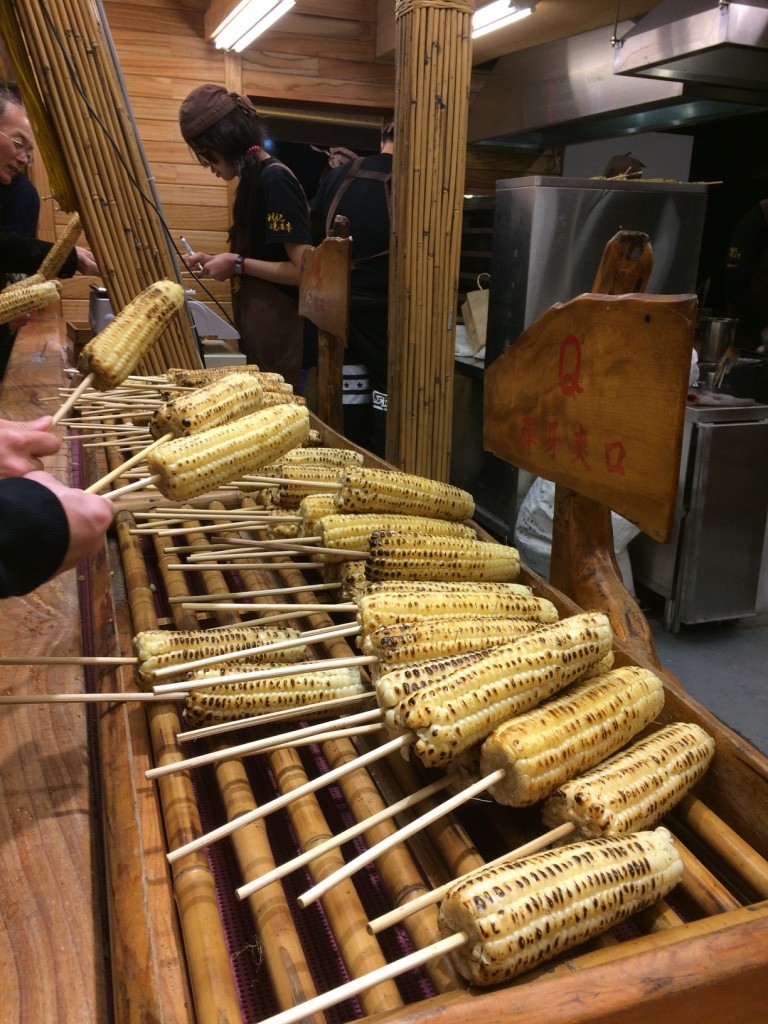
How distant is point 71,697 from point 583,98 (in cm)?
734

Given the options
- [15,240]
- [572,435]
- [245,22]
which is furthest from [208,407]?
[245,22]

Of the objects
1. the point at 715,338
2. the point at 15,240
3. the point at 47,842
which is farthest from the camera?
the point at 715,338

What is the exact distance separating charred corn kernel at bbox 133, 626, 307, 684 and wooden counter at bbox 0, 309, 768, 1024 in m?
0.09

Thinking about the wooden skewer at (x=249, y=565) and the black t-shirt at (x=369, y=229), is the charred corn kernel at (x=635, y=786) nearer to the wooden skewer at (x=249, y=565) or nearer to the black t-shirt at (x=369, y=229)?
the wooden skewer at (x=249, y=565)

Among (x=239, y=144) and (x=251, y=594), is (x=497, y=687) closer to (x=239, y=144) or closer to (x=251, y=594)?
(x=251, y=594)

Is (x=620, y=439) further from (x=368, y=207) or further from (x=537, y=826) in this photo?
Answer: (x=368, y=207)

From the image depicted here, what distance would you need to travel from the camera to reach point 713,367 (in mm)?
5184

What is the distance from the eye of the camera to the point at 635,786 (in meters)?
A: 1.16

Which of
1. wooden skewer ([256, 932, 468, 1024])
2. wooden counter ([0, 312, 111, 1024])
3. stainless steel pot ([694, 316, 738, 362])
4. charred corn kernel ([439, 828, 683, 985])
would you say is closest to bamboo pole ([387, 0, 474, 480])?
stainless steel pot ([694, 316, 738, 362])

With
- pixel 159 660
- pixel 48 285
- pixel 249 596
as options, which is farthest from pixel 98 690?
pixel 48 285

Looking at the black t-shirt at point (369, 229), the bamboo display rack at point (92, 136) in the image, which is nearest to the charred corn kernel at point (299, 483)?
the bamboo display rack at point (92, 136)

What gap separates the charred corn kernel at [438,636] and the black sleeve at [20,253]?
384 centimetres

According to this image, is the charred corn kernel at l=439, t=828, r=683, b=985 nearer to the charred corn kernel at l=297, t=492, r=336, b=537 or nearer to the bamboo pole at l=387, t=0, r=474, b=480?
the charred corn kernel at l=297, t=492, r=336, b=537

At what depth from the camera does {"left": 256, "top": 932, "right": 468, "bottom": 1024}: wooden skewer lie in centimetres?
81
